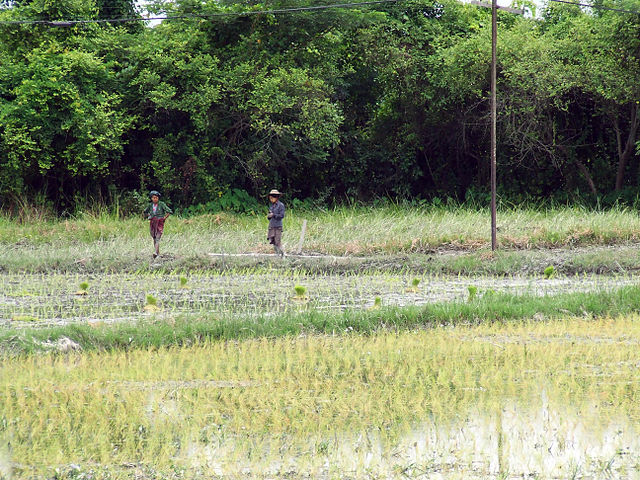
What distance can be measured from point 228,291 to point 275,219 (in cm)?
290

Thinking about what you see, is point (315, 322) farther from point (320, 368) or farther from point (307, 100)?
point (307, 100)

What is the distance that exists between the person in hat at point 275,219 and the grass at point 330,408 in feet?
19.2

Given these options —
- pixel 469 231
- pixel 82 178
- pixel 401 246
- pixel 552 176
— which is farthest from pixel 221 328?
pixel 552 176

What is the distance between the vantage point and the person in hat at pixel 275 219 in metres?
13.7

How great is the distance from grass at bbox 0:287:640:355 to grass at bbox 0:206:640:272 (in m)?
3.76

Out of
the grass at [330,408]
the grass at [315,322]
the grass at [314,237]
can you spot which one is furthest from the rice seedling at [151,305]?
the grass at [314,237]

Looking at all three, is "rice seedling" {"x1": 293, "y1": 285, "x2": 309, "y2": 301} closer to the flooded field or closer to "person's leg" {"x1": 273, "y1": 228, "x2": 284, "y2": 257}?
the flooded field

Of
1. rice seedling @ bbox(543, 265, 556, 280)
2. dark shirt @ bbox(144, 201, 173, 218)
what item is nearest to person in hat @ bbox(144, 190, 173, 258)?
dark shirt @ bbox(144, 201, 173, 218)

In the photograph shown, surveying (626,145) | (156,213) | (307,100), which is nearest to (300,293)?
(156,213)

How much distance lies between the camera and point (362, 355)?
7172 millimetres

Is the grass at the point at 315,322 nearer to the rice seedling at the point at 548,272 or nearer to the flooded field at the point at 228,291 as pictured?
the flooded field at the point at 228,291

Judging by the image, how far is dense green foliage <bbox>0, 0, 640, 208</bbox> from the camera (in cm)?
1978

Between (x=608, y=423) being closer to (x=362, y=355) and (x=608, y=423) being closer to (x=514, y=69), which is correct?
(x=362, y=355)

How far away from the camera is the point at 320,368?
6.71 m
